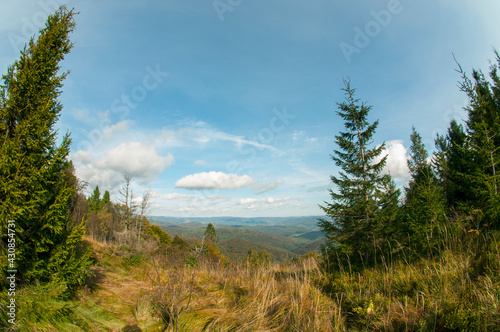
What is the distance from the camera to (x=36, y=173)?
352 cm

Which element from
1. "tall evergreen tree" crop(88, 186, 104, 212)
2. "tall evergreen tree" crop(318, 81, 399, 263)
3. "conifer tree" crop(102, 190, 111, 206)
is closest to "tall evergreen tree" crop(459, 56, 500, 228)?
"tall evergreen tree" crop(318, 81, 399, 263)

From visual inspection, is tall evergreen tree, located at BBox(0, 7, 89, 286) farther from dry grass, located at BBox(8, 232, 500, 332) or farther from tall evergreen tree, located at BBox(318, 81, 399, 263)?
tall evergreen tree, located at BBox(318, 81, 399, 263)

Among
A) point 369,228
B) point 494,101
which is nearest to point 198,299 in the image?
point 369,228

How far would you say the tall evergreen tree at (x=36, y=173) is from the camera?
3.36m

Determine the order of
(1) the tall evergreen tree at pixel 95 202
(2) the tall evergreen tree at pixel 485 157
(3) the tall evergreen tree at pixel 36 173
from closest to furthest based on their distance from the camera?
(3) the tall evergreen tree at pixel 36 173 < (2) the tall evergreen tree at pixel 485 157 < (1) the tall evergreen tree at pixel 95 202

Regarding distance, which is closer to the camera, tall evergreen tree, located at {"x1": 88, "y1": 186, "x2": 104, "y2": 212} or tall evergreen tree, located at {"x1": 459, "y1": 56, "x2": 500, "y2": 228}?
tall evergreen tree, located at {"x1": 459, "y1": 56, "x2": 500, "y2": 228}

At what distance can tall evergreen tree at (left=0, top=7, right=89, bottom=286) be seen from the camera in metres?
3.36

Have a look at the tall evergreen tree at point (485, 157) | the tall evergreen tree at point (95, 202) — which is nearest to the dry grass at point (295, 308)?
the tall evergreen tree at point (485, 157)

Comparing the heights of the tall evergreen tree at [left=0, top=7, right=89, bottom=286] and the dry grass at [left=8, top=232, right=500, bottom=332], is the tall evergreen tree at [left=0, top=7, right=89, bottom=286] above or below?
above

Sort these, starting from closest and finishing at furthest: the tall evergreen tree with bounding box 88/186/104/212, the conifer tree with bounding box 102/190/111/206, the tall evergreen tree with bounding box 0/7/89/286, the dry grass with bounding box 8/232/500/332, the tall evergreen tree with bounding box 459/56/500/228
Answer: the dry grass with bounding box 8/232/500/332 < the tall evergreen tree with bounding box 0/7/89/286 < the tall evergreen tree with bounding box 459/56/500/228 < the tall evergreen tree with bounding box 88/186/104/212 < the conifer tree with bounding box 102/190/111/206

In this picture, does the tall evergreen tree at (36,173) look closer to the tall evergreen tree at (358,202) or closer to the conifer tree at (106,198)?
the tall evergreen tree at (358,202)

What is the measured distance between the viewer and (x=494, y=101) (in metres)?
9.84

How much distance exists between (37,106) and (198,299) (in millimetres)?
→ 4965

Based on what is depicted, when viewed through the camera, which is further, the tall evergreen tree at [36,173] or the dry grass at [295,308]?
the tall evergreen tree at [36,173]
